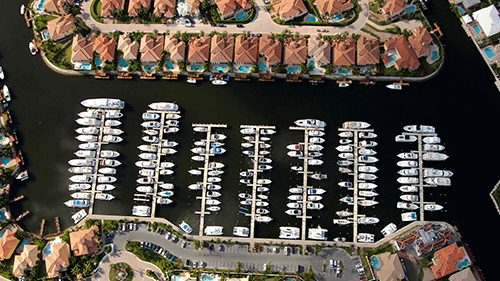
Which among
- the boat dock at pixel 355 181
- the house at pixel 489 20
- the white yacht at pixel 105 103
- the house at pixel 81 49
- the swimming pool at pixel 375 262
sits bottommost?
the swimming pool at pixel 375 262

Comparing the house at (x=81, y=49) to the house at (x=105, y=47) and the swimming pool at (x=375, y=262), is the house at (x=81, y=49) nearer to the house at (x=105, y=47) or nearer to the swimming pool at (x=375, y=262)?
the house at (x=105, y=47)

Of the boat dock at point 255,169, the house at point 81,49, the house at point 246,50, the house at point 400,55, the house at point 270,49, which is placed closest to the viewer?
the boat dock at point 255,169

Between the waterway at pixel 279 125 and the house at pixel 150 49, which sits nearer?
the waterway at pixel 279 125

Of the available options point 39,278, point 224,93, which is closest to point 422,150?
point 224,93

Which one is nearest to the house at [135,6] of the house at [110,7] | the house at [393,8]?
the house at [110,7]

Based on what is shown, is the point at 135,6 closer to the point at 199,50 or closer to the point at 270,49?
the point at 199,50

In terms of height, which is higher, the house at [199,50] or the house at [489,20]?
the house at [489,20]

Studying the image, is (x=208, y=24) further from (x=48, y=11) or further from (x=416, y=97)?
(x=416, y=97)

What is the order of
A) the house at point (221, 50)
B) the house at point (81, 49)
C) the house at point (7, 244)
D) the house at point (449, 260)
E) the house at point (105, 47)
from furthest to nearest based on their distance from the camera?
the house at point (81, 49) < the house at point (105, 47) < the house at point (221, 50) < the house at point (7, 244) < the house at point (449, 260)
